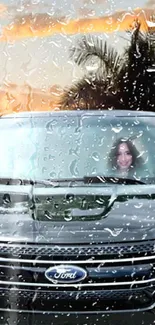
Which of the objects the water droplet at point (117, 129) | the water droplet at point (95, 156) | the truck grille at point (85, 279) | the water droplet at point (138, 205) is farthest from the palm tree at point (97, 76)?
the truck grille at point (85, 279)

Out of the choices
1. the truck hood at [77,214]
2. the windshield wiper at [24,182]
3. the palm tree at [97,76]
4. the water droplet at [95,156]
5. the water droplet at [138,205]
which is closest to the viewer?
the truck hood at [77,214]

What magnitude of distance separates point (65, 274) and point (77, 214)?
0.28 meters

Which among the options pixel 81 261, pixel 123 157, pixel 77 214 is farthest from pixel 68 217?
pixel 123 157

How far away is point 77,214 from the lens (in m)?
2.30

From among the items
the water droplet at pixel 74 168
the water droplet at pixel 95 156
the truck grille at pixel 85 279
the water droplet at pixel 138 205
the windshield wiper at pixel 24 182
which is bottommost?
the truck grille at pixel 85 279

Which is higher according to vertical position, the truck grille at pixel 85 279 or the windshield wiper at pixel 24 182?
the windshield wiper at pixel 24 182

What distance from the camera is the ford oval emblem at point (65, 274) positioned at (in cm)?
207

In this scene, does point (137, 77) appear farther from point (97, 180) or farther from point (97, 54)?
point (97, 180)

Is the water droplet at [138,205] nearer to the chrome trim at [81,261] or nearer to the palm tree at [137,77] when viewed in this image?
the chrome trim at [81,261]

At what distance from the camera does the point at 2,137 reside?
284cm

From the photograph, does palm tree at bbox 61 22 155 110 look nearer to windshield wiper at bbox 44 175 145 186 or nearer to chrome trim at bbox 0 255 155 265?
windshield wiper at bbox 44 175 145 186

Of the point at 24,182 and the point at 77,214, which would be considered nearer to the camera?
the point at 77,214

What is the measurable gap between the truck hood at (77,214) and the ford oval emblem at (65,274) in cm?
9

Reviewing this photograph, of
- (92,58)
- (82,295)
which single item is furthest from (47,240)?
(92,58)
